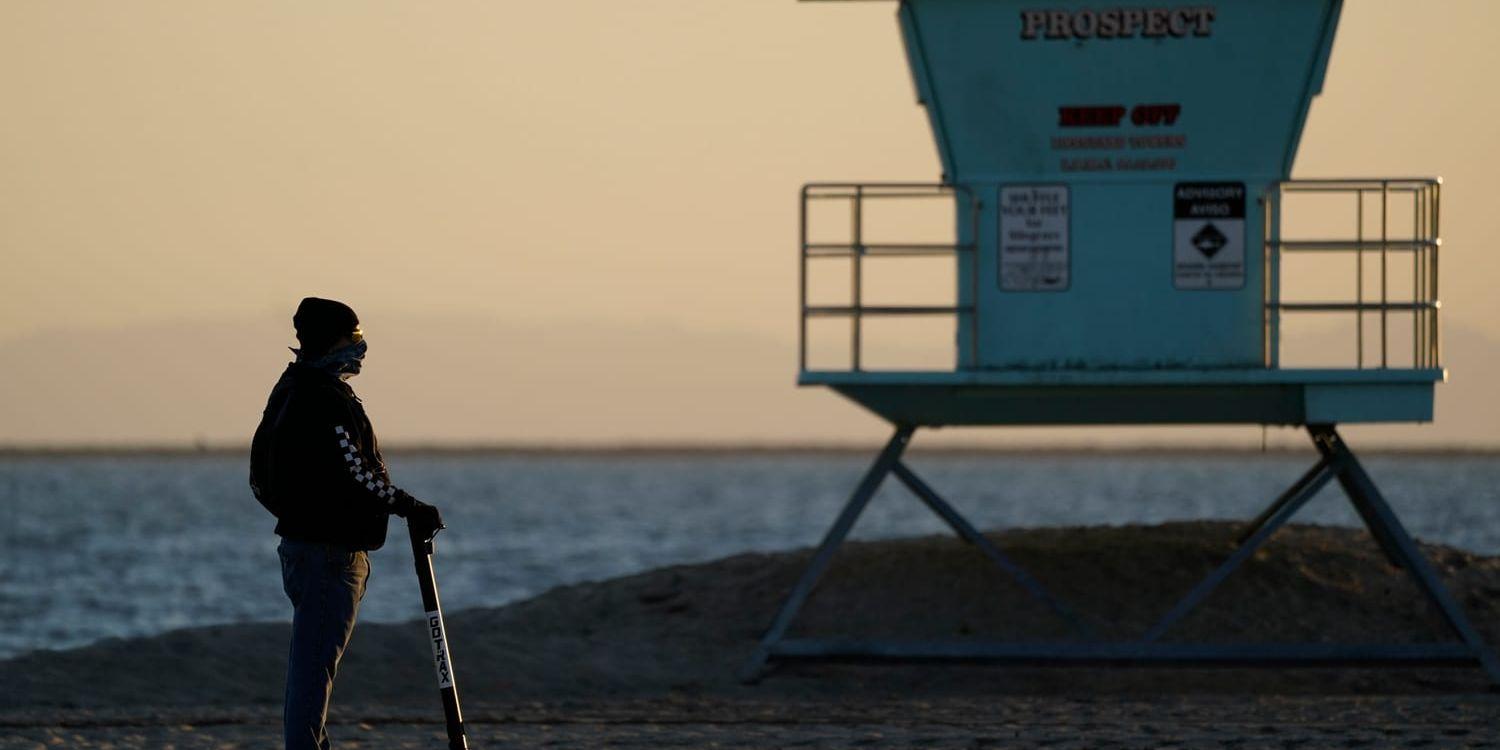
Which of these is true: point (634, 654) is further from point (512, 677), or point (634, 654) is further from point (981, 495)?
point (981, 495)

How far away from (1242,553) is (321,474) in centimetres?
1108

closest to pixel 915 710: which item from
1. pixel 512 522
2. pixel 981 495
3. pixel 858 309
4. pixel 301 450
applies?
pixel 858 309

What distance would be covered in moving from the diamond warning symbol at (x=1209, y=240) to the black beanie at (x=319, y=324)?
9688 millimetres

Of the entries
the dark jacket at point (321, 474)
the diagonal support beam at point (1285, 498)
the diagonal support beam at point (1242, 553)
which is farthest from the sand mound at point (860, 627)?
the dark jacket at point (321, 474)

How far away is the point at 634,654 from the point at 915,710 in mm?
3997

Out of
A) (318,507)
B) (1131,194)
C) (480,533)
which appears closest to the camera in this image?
(318,507)

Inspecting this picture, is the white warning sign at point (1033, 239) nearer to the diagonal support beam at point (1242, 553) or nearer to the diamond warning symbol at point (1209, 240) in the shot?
the diamond warning symbol at point (1209, 240)

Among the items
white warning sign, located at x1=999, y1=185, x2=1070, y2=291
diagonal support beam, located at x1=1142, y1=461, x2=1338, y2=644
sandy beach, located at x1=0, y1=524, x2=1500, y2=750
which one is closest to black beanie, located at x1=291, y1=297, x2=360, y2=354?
sandy beach, located at x1=0, y1=524, x2=1500, y2=750

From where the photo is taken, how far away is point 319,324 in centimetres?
952

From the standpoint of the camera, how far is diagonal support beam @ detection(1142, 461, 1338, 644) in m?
18.2

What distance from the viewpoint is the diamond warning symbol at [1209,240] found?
1753 cm

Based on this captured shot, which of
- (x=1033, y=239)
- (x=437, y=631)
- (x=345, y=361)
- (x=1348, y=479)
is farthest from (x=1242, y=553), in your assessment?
(x=345, y=361)

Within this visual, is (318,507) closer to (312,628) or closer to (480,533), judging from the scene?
(312,628)

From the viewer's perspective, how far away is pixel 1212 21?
17.4m
